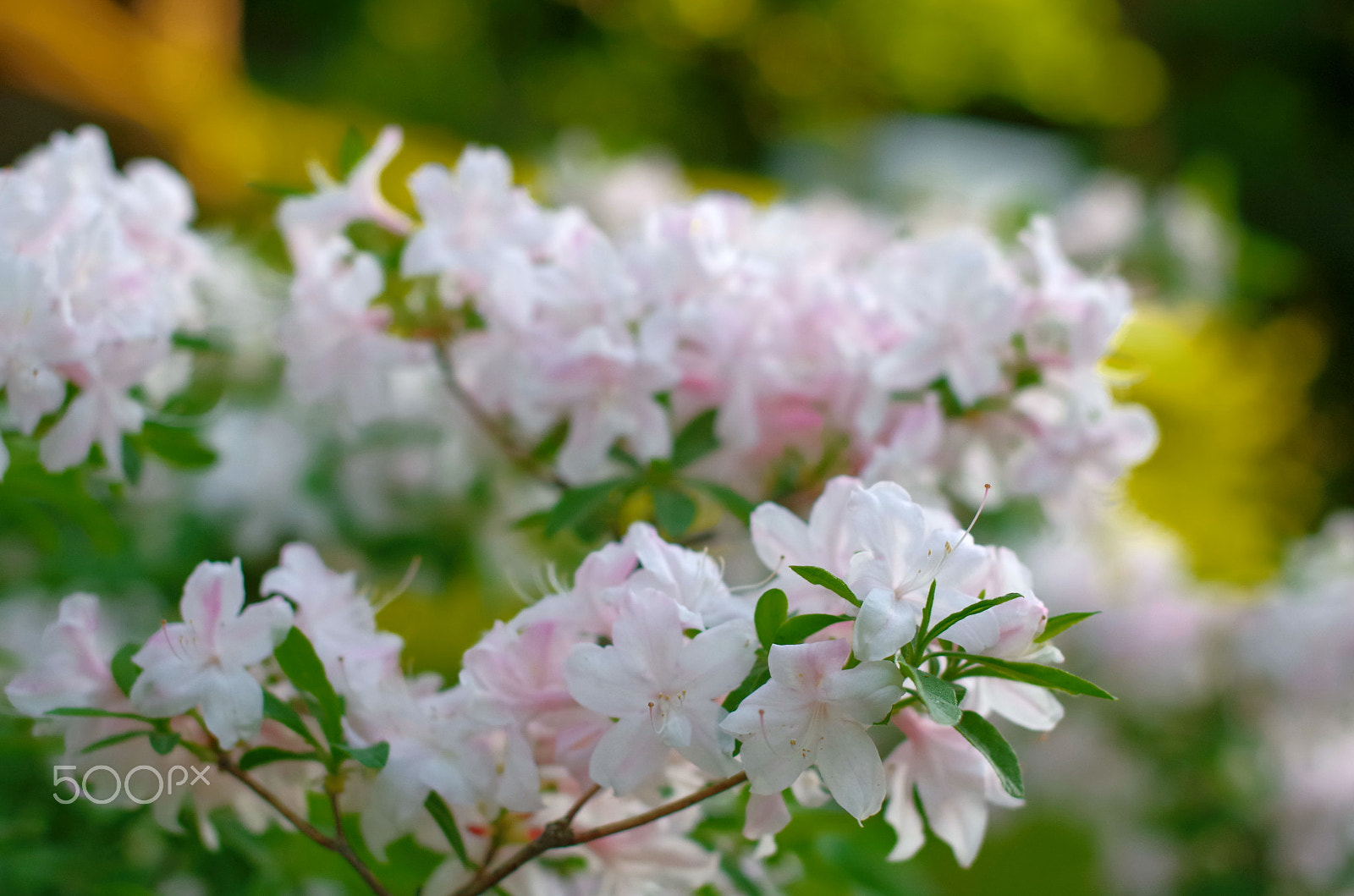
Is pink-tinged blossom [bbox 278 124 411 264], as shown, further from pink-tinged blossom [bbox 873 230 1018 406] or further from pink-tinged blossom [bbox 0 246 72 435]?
pink-tinged blossom [bbox 873 230 1018 406]

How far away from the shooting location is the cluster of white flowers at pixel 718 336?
833 mm

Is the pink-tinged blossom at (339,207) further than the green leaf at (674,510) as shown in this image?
Yes

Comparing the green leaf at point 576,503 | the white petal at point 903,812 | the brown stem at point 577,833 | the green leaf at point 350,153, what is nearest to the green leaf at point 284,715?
the brown stem at point 577,833

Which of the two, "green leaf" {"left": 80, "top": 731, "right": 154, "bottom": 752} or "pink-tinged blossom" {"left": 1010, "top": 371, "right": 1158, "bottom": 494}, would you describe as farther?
"pink-tinged blossom" {"left": 1010, "top": 371, "right": 1158, "bottom": 494}

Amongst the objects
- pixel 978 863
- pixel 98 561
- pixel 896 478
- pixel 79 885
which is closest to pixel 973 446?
pixel 896 478

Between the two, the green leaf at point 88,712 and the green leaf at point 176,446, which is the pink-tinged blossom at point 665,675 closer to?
the green leaf at point 88,712

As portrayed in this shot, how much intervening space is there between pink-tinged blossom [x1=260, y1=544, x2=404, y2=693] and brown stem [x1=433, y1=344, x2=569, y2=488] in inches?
11.9

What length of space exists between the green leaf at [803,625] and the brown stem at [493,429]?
479 mm

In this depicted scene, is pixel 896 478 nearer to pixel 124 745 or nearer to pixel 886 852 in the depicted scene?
pixel 886 852

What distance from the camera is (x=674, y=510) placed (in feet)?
2.68

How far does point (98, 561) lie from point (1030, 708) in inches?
41.1

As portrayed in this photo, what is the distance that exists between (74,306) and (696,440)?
44cm

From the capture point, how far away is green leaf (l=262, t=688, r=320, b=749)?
63 cm

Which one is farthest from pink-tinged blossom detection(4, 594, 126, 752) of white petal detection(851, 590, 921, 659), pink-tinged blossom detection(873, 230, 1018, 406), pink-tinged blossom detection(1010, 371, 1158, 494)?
pink-tinged blossom detection(1010, 371, 1158, 494)
